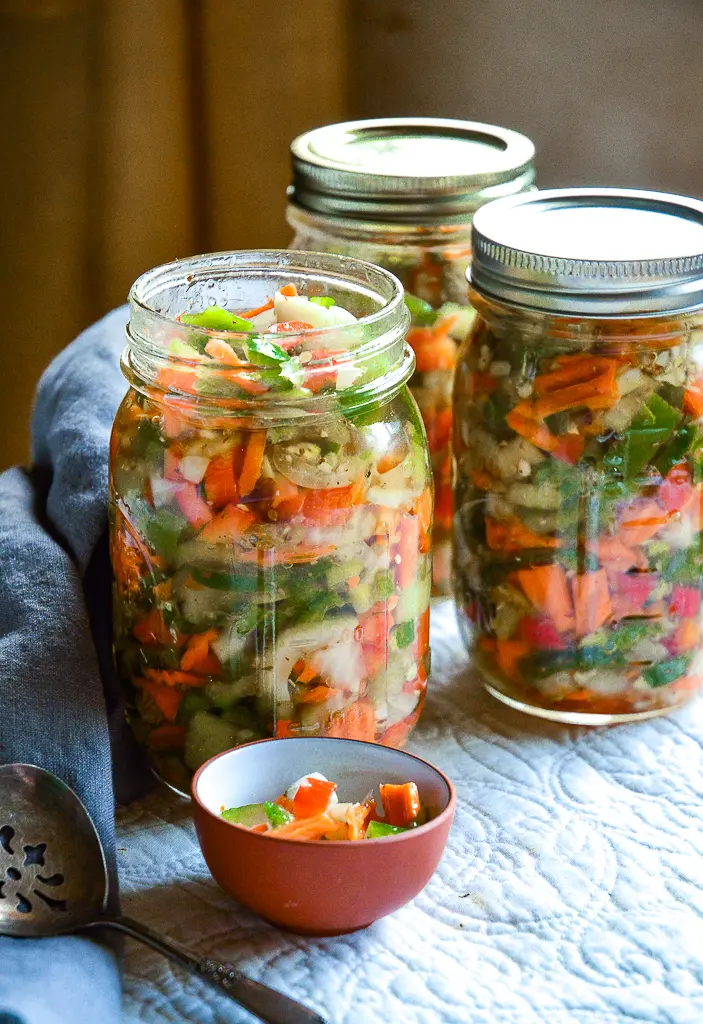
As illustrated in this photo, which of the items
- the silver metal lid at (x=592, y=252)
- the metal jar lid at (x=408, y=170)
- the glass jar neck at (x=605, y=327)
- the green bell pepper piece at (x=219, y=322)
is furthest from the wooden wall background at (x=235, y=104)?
the green bell pepper piece at (x=219, y=322)

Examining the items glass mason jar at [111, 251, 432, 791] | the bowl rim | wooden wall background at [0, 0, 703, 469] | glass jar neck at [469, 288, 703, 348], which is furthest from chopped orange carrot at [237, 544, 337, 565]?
wooden wall background at [0, 0, 703, 469]

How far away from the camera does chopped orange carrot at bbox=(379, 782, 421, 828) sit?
28.2 inches

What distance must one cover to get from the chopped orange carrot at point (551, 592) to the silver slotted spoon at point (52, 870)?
32cm

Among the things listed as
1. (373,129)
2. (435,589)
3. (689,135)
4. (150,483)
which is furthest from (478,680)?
(689,135)

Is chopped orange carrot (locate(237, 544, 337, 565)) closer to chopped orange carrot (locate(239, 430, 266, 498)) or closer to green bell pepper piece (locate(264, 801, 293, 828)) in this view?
chopped orange carrot (locate(239, 430, 266, 498))

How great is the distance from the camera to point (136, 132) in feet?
4.52

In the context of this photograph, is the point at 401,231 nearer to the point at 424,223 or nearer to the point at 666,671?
the point at 424,223

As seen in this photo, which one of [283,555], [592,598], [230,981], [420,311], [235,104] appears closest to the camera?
[230,981]

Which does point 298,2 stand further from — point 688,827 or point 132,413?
point 688,827

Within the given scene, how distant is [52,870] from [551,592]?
36 centimetres

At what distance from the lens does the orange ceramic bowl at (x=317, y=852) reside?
26.0 inches

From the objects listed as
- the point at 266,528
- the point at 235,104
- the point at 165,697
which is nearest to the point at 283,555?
the point at 266,528

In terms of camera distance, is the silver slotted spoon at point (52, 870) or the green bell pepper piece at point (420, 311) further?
the green bell pepper piece at point (420, 311)

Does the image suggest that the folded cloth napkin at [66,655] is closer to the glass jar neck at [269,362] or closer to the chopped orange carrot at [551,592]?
the glass jar neck at [269,362]
